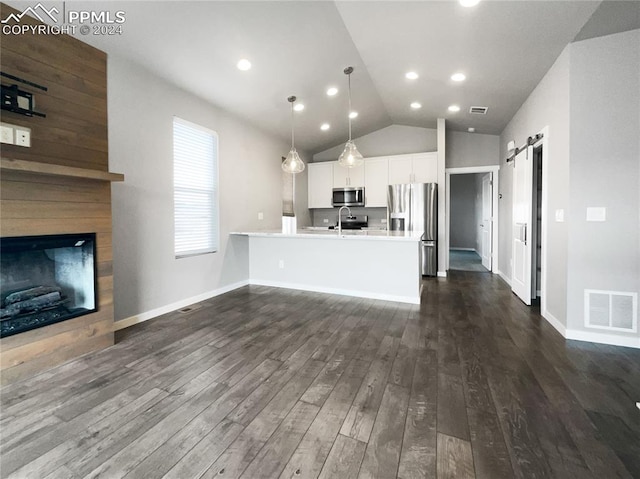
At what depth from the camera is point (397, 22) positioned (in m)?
2.76

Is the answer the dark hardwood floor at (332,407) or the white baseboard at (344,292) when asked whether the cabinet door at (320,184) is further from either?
the dark hardwood floor at (332,407)

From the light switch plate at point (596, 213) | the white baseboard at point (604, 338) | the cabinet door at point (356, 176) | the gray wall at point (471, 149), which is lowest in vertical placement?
the white baseboard at point (604, 338)

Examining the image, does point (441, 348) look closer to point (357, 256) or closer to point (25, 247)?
point (357, 256)

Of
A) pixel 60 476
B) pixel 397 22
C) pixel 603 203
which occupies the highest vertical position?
pixel 397 22

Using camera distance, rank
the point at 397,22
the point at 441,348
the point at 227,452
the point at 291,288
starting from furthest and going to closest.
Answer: the point at 291,288 → the point at 397,22 → the point at 441,348 → the point at 227,452

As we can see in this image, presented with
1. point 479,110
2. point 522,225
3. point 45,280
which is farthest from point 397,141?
point 45,280

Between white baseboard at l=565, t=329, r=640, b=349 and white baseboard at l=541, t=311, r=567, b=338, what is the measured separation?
5 cm

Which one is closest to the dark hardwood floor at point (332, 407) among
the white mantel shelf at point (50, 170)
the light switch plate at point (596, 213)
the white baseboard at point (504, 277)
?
the light switch plate at point (596, 213)

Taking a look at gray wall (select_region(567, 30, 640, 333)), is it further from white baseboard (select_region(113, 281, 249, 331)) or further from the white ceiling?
white baseboard (select_region(113, 281, 249, 331))

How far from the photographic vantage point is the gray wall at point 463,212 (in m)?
9.88

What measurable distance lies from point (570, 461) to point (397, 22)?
11.3 ft

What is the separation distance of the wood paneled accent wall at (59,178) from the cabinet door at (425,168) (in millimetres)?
5185

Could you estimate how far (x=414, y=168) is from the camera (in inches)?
237

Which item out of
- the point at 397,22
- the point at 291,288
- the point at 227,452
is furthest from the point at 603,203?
the point at 291,288
